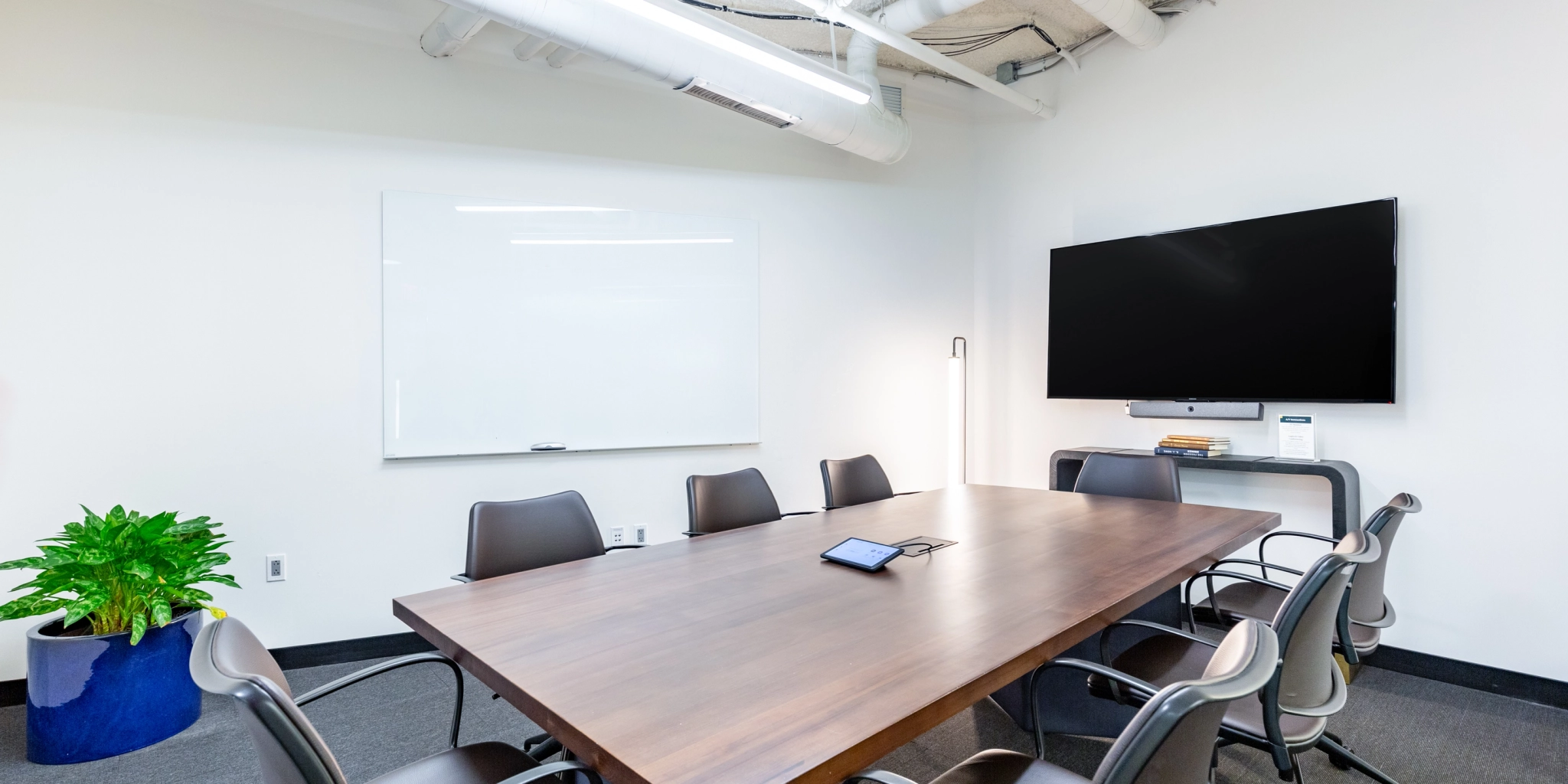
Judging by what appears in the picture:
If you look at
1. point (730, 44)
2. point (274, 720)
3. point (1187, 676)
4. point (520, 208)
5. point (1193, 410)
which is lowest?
point (1187, 676)

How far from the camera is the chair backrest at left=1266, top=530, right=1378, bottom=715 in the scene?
166 centimetres

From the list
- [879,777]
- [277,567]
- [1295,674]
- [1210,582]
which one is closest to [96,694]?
[277,567]

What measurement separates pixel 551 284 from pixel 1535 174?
467 centimetres

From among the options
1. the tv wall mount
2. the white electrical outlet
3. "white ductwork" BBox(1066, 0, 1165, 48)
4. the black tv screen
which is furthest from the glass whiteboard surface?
the tv wall mount

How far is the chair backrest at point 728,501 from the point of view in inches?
129

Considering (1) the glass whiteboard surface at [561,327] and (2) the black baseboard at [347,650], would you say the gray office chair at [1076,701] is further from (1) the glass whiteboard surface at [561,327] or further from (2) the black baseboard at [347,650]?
(2) the black baseboard at [347,650]

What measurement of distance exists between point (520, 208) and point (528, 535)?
85.8 inches

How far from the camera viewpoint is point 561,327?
4.20 meters

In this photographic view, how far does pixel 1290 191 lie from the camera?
13.0 ft

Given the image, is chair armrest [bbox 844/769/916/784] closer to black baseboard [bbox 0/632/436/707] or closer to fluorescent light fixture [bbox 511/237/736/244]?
black baseboard [bbox 0/632/436/707]

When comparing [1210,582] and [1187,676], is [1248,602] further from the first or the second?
[1187,676]

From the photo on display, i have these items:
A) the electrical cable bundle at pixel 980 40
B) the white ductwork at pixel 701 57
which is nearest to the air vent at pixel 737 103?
the white ductwork at pixel 701 57

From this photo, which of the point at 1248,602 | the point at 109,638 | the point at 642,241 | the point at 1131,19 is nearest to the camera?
the point at 109,638

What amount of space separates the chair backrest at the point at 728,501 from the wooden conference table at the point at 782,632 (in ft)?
1.61
